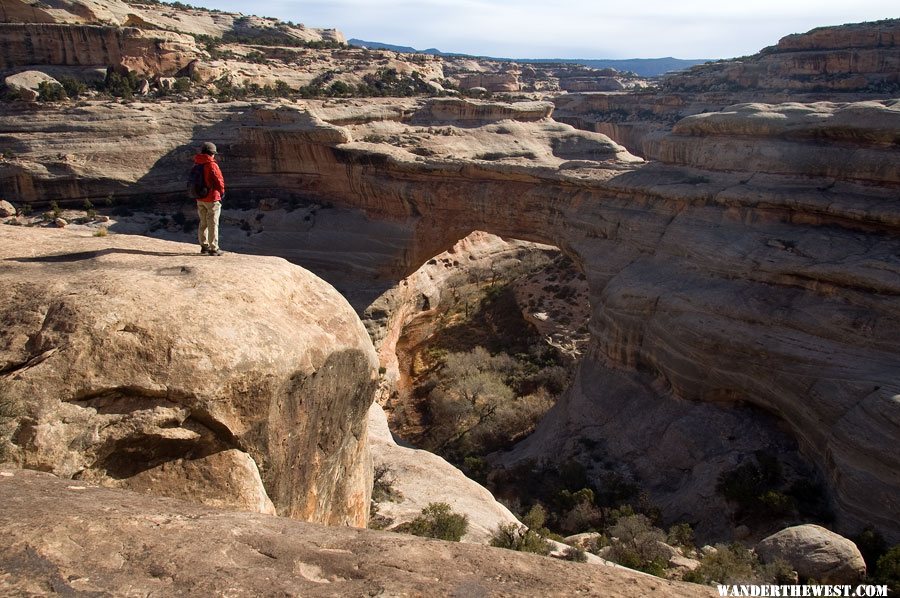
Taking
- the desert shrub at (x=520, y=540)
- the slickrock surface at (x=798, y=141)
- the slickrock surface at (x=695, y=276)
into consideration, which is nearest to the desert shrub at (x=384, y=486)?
the desert shrub at (x=520, y=540)

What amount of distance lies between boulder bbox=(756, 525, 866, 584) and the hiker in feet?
34.1

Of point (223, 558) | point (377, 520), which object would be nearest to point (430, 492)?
point (377, 520)

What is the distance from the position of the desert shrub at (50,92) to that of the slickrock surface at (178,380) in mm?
25479

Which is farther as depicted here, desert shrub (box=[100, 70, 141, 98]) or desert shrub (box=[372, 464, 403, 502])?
desert shrub (box=[100, 70, 141, 98])

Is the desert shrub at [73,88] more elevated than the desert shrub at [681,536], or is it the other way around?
the desert shrub at [73,88]

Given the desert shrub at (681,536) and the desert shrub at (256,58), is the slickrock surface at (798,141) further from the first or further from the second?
the desert shrub at (256,58)

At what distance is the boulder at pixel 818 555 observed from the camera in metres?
9.78

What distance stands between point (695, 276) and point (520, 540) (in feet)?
30.5

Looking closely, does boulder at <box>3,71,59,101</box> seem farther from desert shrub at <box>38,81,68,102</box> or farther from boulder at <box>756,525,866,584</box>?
boulder at <box>756,525,866,584</box>

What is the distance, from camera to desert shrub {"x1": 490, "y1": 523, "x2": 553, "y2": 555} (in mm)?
9875

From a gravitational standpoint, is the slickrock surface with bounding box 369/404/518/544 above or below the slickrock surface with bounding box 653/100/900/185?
below

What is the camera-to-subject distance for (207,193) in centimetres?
971

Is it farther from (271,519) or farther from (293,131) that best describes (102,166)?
(271,519)

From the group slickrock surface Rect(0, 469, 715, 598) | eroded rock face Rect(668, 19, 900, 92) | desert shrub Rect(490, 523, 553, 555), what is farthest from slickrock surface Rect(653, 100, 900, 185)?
eroded rock face Rect(668, 19, 900, 92)
